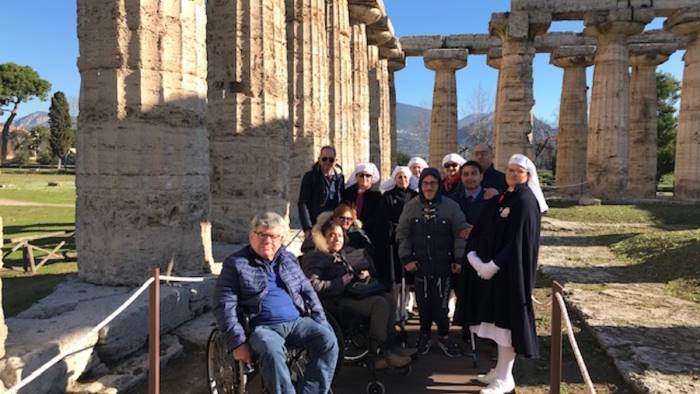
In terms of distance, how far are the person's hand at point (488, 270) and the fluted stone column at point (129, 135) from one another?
3.47 metres

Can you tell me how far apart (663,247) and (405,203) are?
7.50m

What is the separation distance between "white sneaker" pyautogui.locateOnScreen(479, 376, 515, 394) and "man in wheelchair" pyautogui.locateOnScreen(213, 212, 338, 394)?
4.69 feet

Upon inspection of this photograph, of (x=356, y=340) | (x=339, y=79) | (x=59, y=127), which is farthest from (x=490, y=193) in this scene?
(x=59, y=127)

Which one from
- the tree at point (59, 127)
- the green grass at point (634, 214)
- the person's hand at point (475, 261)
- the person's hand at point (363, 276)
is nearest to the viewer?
the person's hand at point (475, 261)

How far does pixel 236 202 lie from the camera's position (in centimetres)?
855

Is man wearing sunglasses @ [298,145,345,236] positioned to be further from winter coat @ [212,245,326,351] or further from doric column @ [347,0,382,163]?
doric column @ [347,0,382,163]

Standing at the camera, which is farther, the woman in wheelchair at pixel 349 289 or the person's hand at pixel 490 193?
the person's hand at pixel 490 193

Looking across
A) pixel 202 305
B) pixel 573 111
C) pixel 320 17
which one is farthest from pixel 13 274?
pixel 573 111

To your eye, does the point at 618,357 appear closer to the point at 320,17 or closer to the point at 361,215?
the point at 361,215

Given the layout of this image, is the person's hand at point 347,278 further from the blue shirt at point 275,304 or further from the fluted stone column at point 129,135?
the fluted stone column at point 129,135

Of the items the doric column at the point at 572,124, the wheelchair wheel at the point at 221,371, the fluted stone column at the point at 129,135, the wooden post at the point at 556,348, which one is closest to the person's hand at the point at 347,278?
the wheelchair wheel at the point at 221,371

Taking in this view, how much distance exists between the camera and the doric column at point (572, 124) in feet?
81.7

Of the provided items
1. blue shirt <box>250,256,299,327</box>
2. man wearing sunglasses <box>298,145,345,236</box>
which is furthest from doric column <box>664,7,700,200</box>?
blue shirt <box>250,256,299,327</box>

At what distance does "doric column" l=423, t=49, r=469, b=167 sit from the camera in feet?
87.7
